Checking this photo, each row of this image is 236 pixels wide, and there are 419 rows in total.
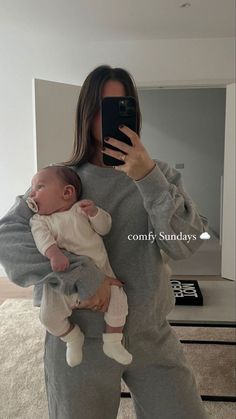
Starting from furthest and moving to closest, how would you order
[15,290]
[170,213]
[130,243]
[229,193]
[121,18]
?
[229,193] → [15,290] → [121,18] → [130,243] → [170,213]

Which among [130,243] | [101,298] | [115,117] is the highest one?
[115,117]

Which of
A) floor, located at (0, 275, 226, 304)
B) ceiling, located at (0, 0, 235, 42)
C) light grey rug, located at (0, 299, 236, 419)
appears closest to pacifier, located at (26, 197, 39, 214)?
light grey rug, located at (0, 299, 236, 419)

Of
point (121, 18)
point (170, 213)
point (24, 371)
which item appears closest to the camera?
point (170, 213)

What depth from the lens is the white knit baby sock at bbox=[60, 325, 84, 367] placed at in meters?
0.80

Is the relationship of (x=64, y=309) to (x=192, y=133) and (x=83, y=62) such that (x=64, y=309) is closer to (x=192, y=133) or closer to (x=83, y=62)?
(x=83, y=62)

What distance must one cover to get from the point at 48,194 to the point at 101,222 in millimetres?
146

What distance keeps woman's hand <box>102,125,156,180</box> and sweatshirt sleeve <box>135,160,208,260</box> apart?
0.6 inches

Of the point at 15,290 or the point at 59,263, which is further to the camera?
the point at 15,290

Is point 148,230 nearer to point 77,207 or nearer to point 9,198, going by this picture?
point 77,207

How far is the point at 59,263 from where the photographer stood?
2.55 feet

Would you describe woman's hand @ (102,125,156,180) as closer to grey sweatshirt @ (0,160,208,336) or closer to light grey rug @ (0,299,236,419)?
grey sweatshirt @ (0,160,208,336)

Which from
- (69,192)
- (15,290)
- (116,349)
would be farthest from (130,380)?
(15,290)

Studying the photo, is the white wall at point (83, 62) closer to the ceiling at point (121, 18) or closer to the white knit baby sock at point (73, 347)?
the ceiling at point (121, 18)

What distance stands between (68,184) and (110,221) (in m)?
0.13
